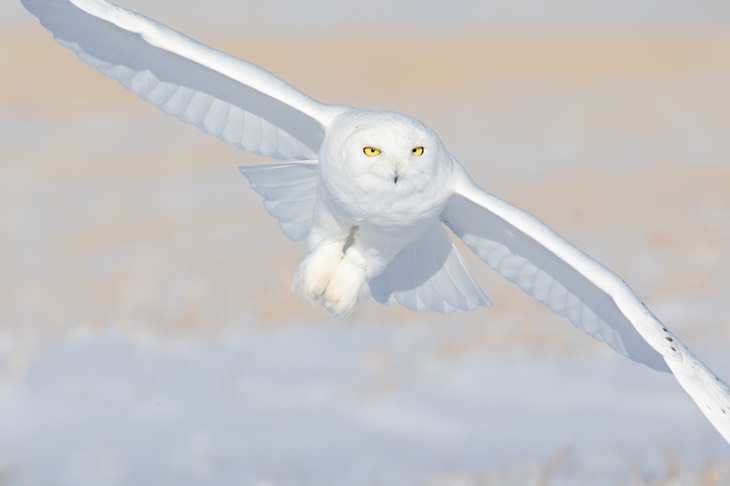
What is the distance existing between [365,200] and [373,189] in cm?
9

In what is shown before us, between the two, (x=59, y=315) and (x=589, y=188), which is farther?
(x=589, y=188)

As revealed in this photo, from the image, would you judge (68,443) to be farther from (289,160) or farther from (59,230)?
(59,230)

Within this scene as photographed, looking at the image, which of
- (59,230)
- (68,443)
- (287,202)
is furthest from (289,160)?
(59,230)

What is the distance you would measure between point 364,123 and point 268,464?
387 cm

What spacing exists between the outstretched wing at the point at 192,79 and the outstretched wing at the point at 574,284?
36.7 inches

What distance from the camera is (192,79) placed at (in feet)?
24.3

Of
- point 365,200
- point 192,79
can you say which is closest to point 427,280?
point 365,200

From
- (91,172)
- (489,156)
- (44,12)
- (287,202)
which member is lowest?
(91,172)

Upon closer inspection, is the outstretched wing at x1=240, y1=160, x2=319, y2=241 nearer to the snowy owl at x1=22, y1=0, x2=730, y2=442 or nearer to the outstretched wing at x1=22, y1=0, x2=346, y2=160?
the snowy owl at x1=22, y1=0, x2=730, y2=442

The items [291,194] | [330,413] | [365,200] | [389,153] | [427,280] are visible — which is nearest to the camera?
[389,153]

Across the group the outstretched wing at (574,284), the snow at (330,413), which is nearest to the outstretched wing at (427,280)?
the outstretched wing at (574,284)

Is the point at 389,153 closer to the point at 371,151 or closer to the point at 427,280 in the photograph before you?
the point at 371,151

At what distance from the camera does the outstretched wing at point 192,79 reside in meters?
6.92

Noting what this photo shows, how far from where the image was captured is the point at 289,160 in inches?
296
